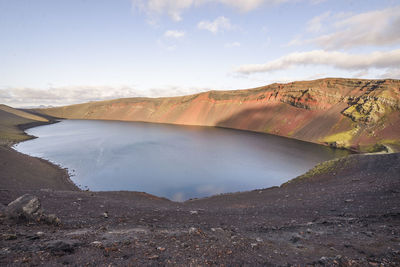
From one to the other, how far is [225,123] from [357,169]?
184 feet

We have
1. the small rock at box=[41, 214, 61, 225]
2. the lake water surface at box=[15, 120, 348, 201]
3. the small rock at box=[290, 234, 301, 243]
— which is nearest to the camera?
the small rock at box=[290, 234, 301, 243]

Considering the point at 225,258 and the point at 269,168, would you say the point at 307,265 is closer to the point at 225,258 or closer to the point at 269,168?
the point at 225,258

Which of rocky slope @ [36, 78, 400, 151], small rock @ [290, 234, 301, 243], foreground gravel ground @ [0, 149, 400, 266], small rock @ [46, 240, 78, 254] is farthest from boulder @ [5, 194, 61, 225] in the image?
rocky slope @ [36, 78, 400, 151]

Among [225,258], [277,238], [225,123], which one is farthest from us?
[225,123]

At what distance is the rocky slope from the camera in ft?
111

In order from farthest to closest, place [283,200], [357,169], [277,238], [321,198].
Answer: [357,169]
[283,200]
[321,198]
[277,238]

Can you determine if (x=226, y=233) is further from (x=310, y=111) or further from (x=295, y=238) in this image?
(x=310, y=111)

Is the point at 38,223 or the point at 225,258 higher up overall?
the point at 225,258

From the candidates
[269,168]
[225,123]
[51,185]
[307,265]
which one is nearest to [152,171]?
[51,185]

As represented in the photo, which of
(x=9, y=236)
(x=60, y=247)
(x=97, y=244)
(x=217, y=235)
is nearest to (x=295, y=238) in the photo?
(x=217, y=235)

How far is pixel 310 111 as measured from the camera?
48594 millimetres

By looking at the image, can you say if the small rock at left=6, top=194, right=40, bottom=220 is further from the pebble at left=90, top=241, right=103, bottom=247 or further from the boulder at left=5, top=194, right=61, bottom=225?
the pebble at left=90, top=241, right=103, bottom=247

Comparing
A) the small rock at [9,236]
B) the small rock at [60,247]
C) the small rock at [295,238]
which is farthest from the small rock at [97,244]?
the small rock at [295,238]

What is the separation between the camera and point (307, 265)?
10.8 feet
